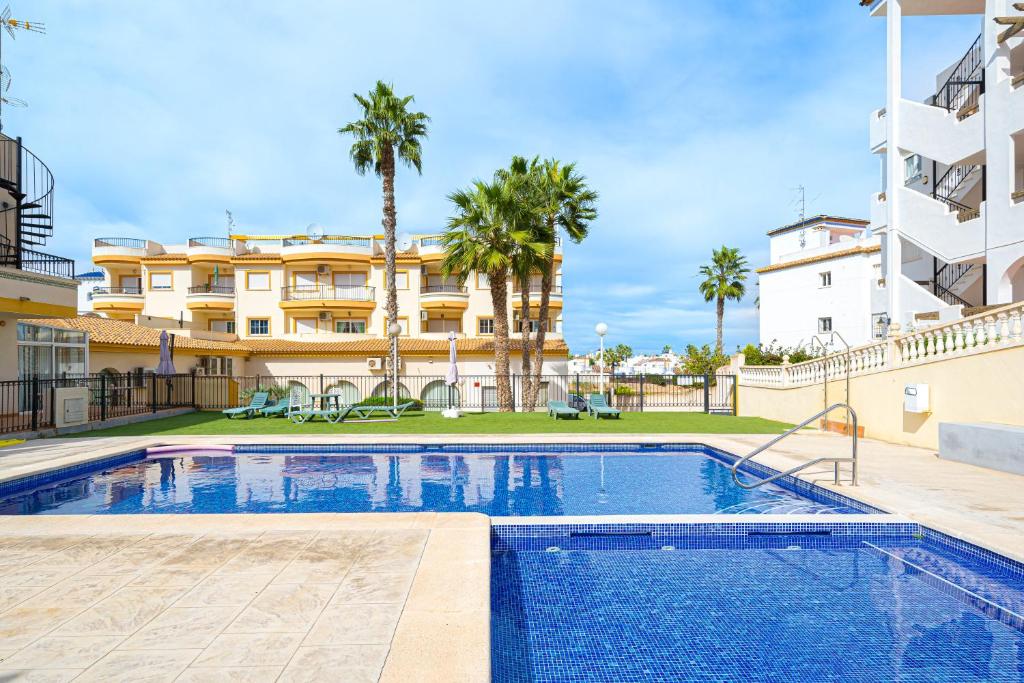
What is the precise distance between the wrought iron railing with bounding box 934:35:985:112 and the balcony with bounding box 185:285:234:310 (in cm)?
3567

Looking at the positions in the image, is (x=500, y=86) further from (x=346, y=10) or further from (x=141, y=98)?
(x=141, y=98)

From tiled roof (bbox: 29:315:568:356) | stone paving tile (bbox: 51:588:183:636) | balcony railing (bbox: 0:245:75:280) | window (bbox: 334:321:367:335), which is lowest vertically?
stone paving tile (bbox: 51:588:183:636)

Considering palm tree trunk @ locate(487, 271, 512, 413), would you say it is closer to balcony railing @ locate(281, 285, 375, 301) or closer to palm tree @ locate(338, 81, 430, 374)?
palm tree @ locate(338, 81, 430, 374)

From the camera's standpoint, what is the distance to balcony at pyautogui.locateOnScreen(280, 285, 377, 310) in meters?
32.2

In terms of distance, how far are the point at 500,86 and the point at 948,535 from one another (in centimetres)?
1624

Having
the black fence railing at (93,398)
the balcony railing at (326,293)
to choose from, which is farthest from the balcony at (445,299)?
the black fence railing at (93,398)

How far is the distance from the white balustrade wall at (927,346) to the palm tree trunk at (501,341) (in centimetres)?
1031

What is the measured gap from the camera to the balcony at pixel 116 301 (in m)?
33.9

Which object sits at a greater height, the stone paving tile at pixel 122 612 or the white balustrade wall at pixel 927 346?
the white balustrade wall at pixel 927 346

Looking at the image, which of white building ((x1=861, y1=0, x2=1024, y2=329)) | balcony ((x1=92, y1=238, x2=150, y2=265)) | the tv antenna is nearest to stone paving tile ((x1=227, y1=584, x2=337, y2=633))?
white building ((x1=861, y1=0, x2=1024, y2=329))

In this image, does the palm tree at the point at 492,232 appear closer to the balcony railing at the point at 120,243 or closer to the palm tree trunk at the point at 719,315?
the balcony railing at the point at 120,243

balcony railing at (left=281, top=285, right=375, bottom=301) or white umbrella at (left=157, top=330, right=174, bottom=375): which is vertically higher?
balcony railing at (left=281, top=285, right=375, bottom=301)


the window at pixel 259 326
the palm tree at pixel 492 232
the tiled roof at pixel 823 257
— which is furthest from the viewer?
the window at pixel 259 326

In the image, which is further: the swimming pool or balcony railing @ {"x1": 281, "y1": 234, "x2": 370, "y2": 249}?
balcony railing @ {"x1": 281, "y1": 234, "x2": 370, "y2": 249}
